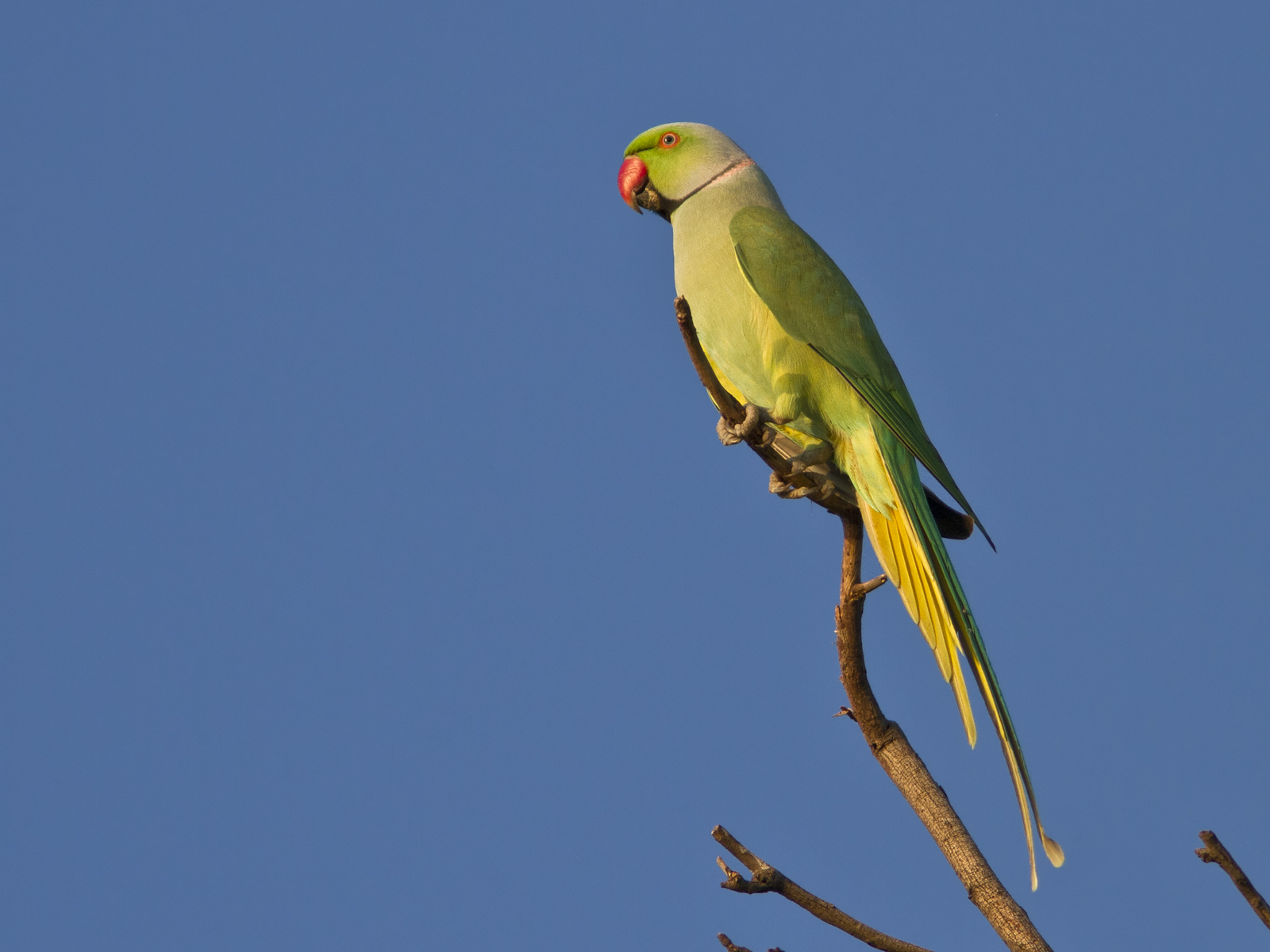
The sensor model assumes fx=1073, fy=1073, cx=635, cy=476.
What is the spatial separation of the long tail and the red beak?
1536mm

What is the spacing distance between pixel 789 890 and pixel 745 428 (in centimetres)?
141

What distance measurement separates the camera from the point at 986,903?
2762 mm

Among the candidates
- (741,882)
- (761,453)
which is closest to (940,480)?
(761,453)

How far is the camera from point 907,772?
3.10 metres

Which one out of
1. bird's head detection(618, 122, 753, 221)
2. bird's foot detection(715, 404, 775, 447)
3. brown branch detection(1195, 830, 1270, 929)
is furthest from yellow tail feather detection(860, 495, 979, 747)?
bird's head detection(618, 122, 753, 221)

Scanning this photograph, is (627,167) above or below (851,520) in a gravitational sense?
above

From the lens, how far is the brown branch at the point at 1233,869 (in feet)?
6.27

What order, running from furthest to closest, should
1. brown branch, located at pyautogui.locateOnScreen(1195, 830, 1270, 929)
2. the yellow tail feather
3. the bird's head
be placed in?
the bird's head
the yellow tail feather
brown branch, located at pyautogui.locateOnScreen(1195, 830, 1270, 929)

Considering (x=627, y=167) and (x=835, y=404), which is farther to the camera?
(x=627, y=167)

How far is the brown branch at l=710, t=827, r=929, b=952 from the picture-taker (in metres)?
2.52

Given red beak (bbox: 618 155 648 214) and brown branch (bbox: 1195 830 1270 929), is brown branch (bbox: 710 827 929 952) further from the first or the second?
red beak (bbox: 618 155 648 214)

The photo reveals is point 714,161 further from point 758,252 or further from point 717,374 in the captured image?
point 717,374

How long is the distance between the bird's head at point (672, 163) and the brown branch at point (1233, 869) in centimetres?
311

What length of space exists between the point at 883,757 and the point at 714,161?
2.46 meters
